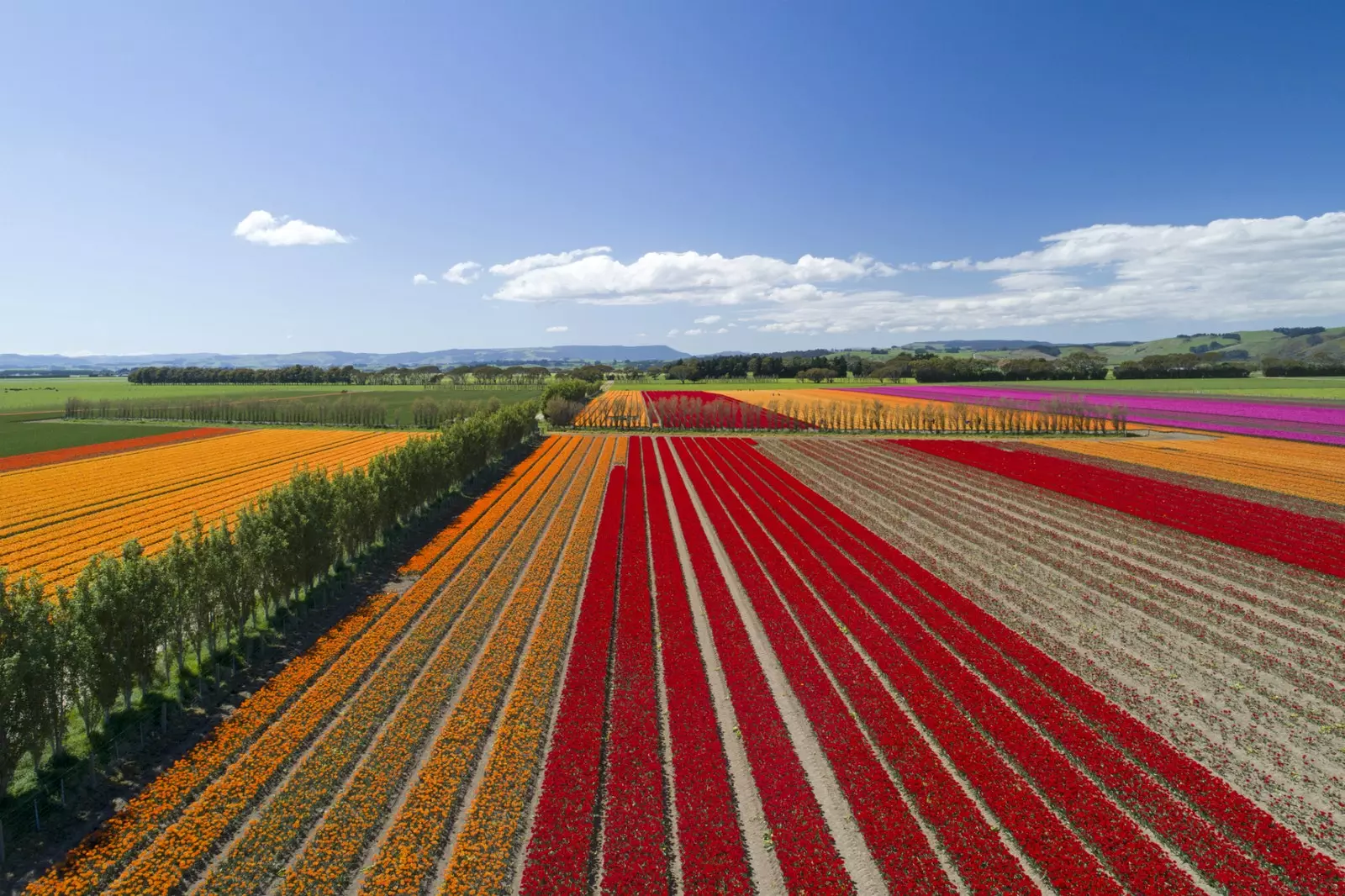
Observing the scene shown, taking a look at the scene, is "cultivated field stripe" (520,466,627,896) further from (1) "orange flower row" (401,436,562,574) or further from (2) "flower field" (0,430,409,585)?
(2) "flower field" (0,430,409,585)

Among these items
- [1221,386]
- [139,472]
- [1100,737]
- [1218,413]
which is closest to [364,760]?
[1100,737]

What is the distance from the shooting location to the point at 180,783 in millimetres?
14828

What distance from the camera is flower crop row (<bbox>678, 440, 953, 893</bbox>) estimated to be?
39.9ft

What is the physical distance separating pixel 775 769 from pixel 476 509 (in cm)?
3449

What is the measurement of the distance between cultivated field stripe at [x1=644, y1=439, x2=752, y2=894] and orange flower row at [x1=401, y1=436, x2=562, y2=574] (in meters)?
14.6

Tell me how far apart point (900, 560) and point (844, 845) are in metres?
20.0

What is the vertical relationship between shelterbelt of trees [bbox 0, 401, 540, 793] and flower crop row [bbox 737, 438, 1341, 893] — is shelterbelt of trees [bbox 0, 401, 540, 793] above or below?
above

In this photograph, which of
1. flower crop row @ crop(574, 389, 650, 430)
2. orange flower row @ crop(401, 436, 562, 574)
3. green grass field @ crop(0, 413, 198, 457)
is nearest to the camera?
orange flower row @ crop(401, 436, 562, 574)

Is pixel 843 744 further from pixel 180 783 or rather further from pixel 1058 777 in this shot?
pixel 180 783

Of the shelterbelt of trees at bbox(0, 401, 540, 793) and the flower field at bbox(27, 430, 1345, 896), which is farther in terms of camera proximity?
the shelterbelt of trees at bbox(0, 401, 540, 793)

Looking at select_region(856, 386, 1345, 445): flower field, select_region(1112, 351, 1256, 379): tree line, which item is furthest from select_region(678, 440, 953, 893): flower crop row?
select_region(1112, 351, 1256, 379): tree line

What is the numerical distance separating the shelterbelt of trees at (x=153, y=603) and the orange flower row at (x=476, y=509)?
3.15m

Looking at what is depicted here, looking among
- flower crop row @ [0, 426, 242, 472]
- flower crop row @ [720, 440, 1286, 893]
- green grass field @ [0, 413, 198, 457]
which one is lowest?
flower crop row @ [720, 440, 1286, 893]

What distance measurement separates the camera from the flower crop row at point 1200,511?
31328 mm
